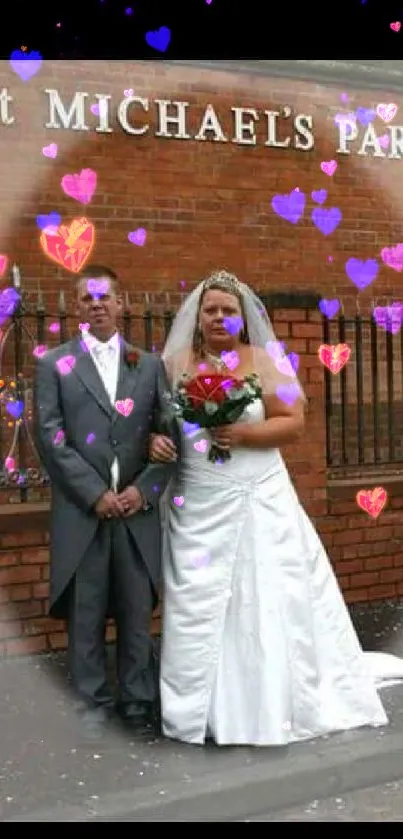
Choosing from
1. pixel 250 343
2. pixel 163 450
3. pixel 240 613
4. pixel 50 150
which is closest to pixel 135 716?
pixel 240 613

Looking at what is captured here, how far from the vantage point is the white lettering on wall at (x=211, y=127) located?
7.51m

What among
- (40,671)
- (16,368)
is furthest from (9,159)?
(40,671)

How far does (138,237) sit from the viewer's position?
24.0 feet

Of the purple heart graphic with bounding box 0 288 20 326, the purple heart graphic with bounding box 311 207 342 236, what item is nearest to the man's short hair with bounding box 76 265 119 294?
the purple heart graphic with bounding box 0 288 20 326

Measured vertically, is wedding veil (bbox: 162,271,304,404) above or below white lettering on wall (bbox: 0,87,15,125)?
below

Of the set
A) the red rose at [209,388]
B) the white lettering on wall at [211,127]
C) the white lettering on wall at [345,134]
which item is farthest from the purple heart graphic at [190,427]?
the white lettering on wall at [345,134]

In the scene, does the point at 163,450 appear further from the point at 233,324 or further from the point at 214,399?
the point at 233,324

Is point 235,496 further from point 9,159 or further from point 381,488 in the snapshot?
point 9,159

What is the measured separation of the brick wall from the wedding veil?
5.98 feet

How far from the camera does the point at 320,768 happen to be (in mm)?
4156

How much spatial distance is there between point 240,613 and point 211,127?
13.9 ft

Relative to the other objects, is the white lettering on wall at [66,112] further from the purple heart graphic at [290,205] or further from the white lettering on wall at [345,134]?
the white lettering on wall at [345,134]

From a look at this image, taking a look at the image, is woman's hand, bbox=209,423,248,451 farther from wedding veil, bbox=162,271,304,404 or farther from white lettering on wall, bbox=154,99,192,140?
white lettering on wall, bbox=154,99,192,140

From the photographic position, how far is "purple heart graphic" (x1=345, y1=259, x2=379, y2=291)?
8.16 m
